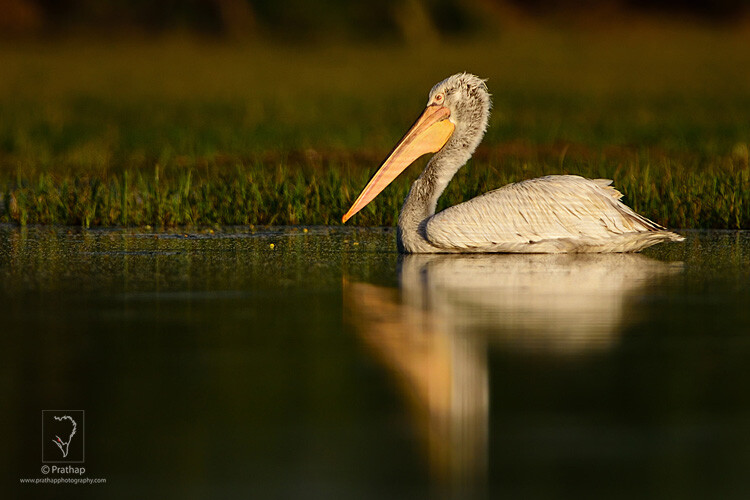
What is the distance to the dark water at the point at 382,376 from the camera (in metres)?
3.96

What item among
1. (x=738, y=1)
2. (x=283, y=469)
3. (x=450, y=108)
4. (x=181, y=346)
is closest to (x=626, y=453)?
(x=283, y=469)

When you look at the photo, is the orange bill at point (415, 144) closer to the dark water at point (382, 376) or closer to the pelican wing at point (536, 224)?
the pelican wing at point (536, 224)

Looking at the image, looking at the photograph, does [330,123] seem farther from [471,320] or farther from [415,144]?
[471,320]

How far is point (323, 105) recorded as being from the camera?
22.5 meters

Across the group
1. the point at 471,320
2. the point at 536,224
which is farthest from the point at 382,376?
the point at 536,224

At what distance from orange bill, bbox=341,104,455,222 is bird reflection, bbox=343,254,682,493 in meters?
1.04

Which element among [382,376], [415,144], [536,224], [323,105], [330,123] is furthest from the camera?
[323,105]

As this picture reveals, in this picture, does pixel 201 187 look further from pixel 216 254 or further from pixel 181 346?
pixel 181 346

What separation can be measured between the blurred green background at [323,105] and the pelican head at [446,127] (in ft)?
3.53

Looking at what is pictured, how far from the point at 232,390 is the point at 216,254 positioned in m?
3.97

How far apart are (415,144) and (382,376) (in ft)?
15.5

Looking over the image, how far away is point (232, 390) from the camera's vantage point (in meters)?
Answer: 4.90

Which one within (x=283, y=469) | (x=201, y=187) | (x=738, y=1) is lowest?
(x=283, y=469)

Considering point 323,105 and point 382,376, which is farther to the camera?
point 323,105
